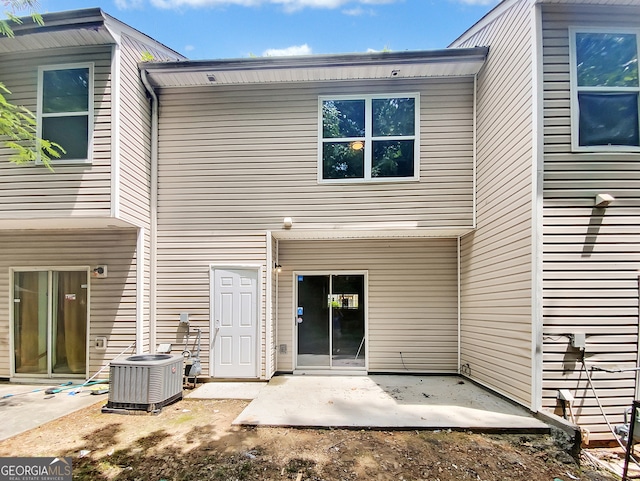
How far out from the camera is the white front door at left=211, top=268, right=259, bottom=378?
234 inches

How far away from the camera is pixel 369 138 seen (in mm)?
6098

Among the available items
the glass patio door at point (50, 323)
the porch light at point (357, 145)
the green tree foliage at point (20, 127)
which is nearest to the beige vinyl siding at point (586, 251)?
the porch light at point (357, 145)

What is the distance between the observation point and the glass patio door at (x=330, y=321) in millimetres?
6664

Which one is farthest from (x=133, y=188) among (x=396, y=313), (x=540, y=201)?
(x=540, y=201)

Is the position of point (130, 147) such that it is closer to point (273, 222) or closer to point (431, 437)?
point (273, 222)

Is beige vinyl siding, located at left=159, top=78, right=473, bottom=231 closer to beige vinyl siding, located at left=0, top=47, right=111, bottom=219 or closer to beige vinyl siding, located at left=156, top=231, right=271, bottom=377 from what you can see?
beige vinyl siding, located at left=156, top=231, right=271, bottom=377

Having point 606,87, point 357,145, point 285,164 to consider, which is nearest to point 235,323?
point 285,164

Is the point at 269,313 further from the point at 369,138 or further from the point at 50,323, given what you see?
the point at 50,323

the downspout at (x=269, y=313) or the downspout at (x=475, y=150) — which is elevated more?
the downspout at (x=475, y=150)

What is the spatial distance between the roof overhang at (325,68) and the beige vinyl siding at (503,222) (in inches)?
20.4

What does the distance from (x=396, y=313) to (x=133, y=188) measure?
531cm

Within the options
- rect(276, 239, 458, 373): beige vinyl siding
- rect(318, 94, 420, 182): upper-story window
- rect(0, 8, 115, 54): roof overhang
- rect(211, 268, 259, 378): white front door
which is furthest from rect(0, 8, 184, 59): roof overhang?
rect(276, 239, 458, 373): beige vinyl siding

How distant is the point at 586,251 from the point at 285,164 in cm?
475

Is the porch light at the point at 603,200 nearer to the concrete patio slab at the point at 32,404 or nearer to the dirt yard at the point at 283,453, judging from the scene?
the dirt yard at the point at 283,453
